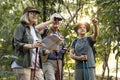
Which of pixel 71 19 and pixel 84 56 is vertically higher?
pixel 71 19

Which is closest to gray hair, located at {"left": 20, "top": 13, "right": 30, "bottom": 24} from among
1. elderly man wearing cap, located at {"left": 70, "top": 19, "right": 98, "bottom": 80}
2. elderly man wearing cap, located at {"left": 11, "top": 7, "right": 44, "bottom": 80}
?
elderly man wearing cap, located at {"left": 11, "top": 7, "right": 44, "bottom": 80}

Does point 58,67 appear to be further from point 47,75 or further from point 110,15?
point 110,15

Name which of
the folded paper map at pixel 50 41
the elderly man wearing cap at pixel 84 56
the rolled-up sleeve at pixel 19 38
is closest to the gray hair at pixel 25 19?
the rolled-up sleeve at pixel 19 38

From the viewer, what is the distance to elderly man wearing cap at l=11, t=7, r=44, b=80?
4.51m

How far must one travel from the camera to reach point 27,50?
4547 millimetres

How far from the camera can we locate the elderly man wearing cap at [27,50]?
4.51m

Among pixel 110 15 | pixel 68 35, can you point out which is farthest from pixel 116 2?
pixel 68 35

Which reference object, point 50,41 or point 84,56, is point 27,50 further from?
point 84,56

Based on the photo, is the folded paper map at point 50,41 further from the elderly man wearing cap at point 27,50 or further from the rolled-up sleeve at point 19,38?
the rolled-up sleeve at point 19,38

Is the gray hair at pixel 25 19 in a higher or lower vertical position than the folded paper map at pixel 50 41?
higher

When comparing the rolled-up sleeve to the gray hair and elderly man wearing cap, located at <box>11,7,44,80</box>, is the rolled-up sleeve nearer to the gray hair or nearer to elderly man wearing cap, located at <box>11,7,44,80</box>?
elderly man wearing cap, located at <box>11,7,44,80</box>

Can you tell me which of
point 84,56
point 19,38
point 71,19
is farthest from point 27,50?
point 71,19

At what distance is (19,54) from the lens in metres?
4.57

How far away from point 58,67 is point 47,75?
22 centimetres
